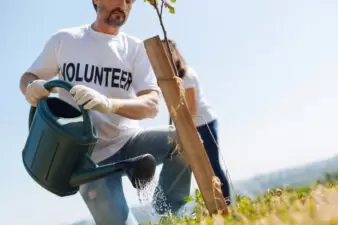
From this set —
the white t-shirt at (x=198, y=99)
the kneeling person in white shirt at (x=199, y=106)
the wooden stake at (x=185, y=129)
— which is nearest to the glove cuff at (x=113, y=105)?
the wooden stake at (x=185, y=129)

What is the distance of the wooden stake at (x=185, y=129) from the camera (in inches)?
74.4

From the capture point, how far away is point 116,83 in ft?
8.93

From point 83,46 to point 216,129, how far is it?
1.49 meters

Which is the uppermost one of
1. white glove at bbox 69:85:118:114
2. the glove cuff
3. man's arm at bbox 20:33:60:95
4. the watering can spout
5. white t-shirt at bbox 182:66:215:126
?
man's arm at bbox 20:33:60:95

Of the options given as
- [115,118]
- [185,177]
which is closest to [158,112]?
[115,118]

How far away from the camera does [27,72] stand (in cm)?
277

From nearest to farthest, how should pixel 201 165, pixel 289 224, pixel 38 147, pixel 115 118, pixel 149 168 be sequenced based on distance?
pixel 289 224 < pixel 201 165 < pixel 149 168 < pixel 38 147 < pixel 115 118

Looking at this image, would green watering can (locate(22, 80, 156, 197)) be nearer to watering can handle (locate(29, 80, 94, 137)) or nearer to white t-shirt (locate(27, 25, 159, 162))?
watering can handle (locate(29, 80, 94, 137))

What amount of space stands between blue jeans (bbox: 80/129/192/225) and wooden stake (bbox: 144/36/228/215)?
296 mm

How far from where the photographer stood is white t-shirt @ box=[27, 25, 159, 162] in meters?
2.65

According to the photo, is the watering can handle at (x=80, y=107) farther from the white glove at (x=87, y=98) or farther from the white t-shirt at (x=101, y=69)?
the white t-shirt at (x=101, y=69)

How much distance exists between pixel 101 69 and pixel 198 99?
3.88ft

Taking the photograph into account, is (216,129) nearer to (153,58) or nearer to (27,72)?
(27,72)

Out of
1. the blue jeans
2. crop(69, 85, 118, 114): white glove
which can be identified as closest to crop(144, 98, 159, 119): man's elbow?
the blue jeans
